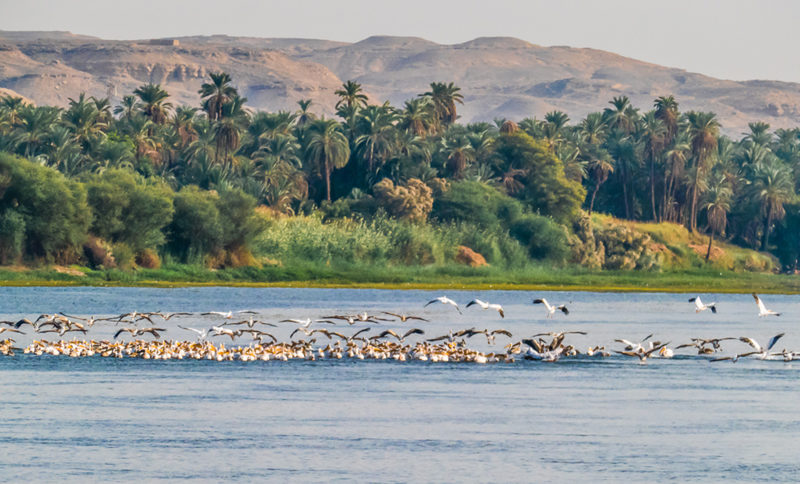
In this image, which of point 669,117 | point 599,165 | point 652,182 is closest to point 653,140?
point 669,117

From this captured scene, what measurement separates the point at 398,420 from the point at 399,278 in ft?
240

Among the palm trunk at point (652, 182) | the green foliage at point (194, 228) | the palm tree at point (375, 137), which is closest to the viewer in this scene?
the green foliage at point (194, 228)

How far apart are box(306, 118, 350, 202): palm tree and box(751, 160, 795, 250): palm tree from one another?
45.3 meters

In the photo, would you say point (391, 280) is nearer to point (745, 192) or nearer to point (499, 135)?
point (499, 135)

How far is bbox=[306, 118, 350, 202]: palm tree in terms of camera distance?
127312 mm

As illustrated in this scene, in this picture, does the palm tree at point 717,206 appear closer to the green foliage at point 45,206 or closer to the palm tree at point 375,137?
the palm tree at point 375,137

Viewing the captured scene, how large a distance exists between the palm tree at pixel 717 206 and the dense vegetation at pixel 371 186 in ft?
0.79

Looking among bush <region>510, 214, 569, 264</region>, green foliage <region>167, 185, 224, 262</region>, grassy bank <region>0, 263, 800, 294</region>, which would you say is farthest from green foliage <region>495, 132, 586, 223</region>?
green foliage <region>167, 185, 224, 262</region>

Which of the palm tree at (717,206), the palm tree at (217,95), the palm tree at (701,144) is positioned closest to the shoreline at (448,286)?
the palm tree at (717,206)

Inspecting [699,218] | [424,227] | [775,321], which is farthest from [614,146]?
[775,321]

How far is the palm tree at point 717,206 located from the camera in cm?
14400

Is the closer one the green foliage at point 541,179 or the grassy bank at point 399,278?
the grassy bank at point 399,278

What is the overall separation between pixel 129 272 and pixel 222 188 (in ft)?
54.6

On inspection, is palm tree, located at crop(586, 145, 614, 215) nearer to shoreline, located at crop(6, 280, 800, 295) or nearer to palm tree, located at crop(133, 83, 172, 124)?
shoreline, located at crop(6, 280, 800, 295)
